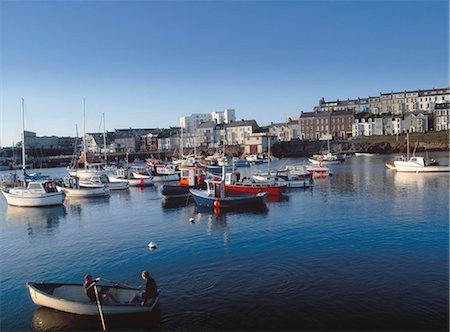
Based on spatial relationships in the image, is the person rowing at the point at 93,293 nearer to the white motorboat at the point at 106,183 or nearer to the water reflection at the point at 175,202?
the water reflection at the point at 175,202

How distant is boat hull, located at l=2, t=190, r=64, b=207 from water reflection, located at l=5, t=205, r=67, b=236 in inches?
19.8

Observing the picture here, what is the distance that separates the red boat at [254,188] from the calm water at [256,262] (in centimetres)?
395

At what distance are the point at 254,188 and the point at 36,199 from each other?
67.0 ft

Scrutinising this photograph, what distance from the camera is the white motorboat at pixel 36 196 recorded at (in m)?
37.1

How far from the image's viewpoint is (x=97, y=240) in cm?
2425

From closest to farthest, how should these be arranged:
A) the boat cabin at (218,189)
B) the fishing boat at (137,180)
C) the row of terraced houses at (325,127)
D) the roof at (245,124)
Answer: the boat cabin at (218,189), the fishing boat at (137,180), the row of terraced houses at (325,127), the roof at (245,124)

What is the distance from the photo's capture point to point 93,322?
43.6ft

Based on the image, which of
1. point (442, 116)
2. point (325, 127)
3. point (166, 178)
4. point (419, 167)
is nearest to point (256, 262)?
point (166, 178)

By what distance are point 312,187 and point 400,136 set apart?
8952 cm

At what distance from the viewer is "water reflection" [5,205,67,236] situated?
96.3ft

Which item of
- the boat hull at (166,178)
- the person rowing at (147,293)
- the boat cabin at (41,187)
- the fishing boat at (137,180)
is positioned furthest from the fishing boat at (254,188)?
the person rowing at (147,293)

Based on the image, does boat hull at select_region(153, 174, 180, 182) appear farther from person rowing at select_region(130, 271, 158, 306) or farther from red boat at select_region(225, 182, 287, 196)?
person rowing at select_region(130, 271, 158, 306)

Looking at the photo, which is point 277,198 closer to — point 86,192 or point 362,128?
point 86,192

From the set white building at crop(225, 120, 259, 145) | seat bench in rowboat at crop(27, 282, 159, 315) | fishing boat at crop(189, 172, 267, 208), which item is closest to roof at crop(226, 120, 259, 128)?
white building at crop(225, 120, 259, 145)
